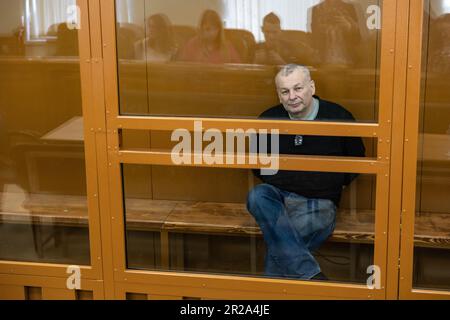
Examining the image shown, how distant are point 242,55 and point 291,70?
201mm

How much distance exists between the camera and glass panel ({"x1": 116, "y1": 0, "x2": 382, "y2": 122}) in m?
2.63

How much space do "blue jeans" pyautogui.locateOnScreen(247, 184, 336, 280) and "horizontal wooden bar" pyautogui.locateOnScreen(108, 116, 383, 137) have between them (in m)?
0.26

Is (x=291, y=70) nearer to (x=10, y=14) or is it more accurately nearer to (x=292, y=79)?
(x=292, y=79)

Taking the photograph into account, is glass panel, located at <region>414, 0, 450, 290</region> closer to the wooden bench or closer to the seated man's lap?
the wooden bench

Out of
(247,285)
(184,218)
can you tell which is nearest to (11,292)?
(184,218)

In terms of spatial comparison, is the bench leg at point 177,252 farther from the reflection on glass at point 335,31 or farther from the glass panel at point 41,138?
the reflection on glass at point 335,31

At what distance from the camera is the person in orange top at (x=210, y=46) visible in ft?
8.89

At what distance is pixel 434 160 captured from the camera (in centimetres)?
269

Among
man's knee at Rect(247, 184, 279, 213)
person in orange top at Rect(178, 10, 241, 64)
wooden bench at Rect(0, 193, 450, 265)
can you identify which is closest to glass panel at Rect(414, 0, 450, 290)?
wooden bench at Rect(0, 193, 450, 265)

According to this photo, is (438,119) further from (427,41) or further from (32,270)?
(32,270)

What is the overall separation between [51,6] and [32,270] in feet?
3.76

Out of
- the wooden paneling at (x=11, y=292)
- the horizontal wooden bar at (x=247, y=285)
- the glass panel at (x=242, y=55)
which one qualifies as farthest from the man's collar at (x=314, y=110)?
the wooden paneling at (x=11, y=292)

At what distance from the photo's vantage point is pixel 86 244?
3.02 m
